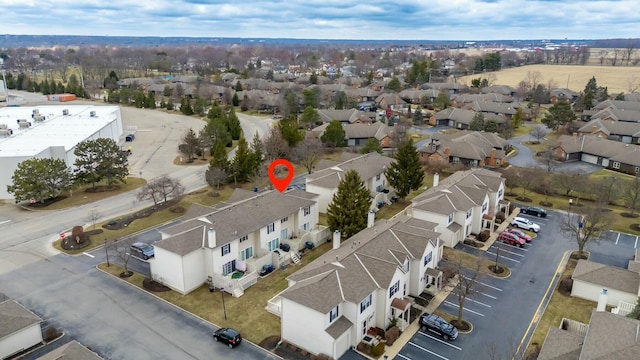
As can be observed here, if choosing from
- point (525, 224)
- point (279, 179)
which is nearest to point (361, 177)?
point (279, 179)

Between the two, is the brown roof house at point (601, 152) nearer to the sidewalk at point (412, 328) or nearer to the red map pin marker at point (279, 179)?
the red map pin marker at point (279, 179)

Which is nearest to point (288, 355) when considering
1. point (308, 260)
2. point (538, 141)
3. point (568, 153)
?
point (308, 260)

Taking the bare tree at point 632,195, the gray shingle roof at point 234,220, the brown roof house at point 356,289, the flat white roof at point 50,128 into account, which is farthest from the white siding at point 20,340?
the bare tree at point 632,195

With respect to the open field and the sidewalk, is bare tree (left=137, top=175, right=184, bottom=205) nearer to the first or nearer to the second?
the sidewalk

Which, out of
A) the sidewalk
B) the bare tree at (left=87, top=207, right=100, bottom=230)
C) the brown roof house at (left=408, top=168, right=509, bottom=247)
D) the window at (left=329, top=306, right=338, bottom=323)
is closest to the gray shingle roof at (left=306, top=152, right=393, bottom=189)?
the brown roof house at (left=408, top=168, right=509, bottom=247)

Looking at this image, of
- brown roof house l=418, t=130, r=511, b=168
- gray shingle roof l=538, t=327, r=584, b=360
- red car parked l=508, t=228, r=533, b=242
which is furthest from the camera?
brown roof house l=418, t=130, r=511, b=168

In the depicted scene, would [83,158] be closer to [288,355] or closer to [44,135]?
[44,135]
